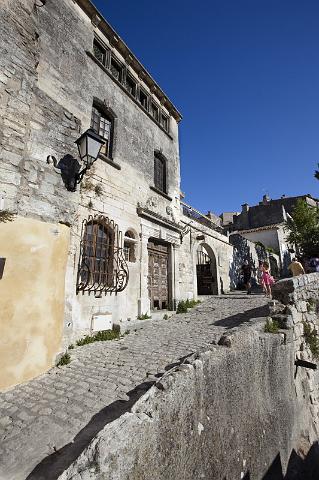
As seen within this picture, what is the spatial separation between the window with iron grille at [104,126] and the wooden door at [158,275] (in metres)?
3.09

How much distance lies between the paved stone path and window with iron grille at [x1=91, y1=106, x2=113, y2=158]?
4.99 meters

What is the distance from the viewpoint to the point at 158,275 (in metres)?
8.41

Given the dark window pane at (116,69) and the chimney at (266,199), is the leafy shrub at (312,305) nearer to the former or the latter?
the dark window pane at (116,69)

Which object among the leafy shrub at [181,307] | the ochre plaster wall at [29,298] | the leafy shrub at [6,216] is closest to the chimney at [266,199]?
the leafy shrub at [181,307]

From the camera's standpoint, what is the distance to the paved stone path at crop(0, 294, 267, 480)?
2139 millimetres

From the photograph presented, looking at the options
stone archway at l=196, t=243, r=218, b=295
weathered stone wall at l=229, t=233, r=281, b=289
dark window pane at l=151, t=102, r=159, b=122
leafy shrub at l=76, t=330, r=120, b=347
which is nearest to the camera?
leafy shrub at l=76, t=330, r=120, b=347

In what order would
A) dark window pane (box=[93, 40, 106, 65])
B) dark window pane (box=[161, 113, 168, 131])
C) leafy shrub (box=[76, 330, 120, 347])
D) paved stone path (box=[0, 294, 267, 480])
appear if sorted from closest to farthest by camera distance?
paved stone path (box=[0, 294, 267, 480])
leafy shrub (box=[76, 330, 120, 347])
dark window pane (box=[93, 40, 106, 65])
dark window pane (box=[161, 113, 168, 131])

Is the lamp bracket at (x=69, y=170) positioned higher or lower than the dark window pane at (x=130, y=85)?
lower

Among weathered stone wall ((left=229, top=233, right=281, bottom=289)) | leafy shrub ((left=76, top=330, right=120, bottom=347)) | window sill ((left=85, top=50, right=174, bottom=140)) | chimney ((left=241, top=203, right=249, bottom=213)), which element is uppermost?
chimney ((left=241, top=203, right=249, bottom=213))

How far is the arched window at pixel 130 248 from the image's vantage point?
7.14m

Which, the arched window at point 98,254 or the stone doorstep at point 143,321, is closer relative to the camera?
the arched window at point 98,254

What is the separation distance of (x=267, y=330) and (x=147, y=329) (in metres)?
3.27

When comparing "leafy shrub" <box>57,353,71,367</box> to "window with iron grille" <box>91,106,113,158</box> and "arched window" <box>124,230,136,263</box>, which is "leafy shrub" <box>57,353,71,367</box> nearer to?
"arched window" <box>124,230,136,263</box>

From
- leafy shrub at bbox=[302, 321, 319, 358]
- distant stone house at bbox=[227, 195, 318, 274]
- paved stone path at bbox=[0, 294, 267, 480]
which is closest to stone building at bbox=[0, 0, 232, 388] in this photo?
paved stone path at bbox=[0, 294, 267, 480]
